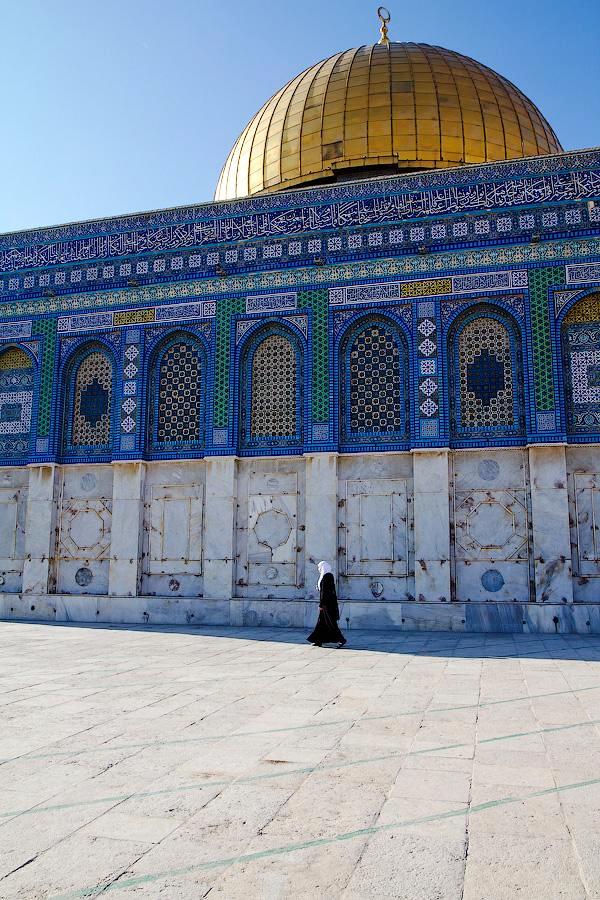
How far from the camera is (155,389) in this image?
11.5m

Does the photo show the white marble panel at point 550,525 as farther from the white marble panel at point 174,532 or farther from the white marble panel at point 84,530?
the white marble panel at point 84,530

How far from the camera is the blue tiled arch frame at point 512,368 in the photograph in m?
9.98

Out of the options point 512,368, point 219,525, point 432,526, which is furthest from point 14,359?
point 512,368

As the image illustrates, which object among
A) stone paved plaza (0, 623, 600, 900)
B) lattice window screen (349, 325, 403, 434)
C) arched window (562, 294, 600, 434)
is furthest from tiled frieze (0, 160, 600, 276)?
stone paved plaza (0, 623, 600, 900)

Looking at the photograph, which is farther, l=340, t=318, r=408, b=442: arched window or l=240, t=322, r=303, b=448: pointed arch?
l=240, t=322, r=303, b=448: pointed arch

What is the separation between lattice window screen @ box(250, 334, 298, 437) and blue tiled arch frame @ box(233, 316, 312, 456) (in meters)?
0.06

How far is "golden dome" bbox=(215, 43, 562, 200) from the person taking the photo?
13.3 meters

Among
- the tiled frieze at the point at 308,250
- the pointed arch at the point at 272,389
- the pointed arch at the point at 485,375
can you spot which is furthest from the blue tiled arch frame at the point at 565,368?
the pointed arch at the point at 272,389

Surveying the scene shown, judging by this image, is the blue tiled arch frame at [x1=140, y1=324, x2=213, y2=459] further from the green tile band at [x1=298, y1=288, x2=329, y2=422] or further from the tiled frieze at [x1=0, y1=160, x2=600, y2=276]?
the green tile band at [x1=298, y1=288, x2=329, y2=422]

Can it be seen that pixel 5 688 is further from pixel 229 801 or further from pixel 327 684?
pixel 229 801

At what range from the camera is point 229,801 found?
9.40 ft

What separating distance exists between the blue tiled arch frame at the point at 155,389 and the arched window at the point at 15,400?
79.8 inches

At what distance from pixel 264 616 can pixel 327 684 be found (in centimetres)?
480

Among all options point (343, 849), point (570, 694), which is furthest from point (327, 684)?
point (343, 849)
